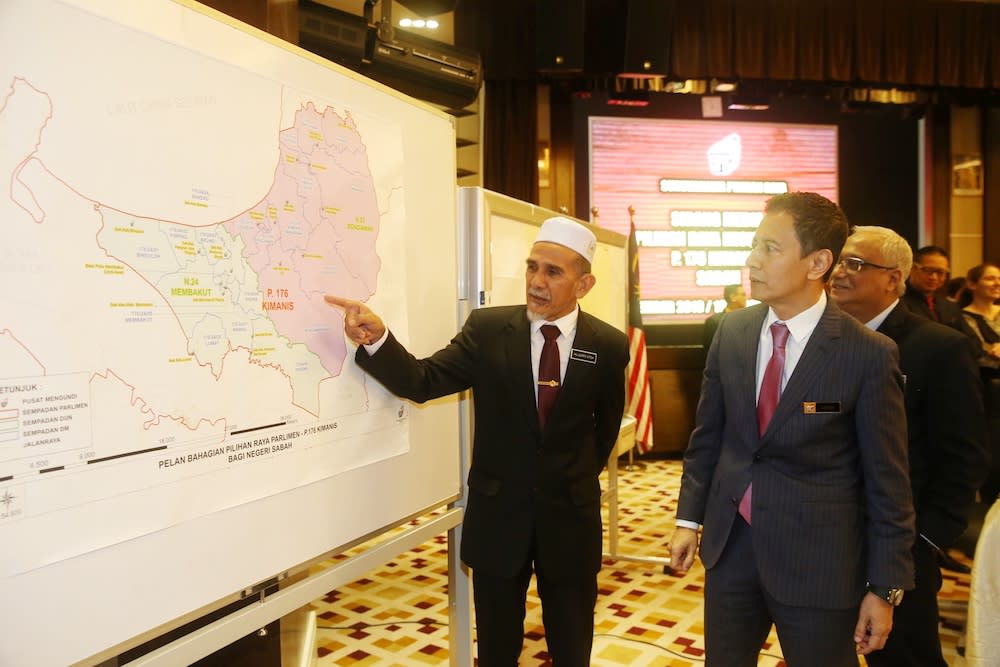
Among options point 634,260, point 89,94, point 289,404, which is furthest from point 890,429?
point 634,260

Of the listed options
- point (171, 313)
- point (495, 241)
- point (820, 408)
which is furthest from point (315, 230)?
point (820, 408)

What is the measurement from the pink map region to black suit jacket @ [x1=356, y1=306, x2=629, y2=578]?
368 millimetres

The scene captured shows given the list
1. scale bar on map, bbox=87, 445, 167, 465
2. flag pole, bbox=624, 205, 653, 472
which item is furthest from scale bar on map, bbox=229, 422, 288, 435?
flag pole, bbox=624, 205, 653, 472

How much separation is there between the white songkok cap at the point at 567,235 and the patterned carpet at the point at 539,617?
184cm

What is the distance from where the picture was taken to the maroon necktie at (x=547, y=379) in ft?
6.57

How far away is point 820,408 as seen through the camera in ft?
5.22

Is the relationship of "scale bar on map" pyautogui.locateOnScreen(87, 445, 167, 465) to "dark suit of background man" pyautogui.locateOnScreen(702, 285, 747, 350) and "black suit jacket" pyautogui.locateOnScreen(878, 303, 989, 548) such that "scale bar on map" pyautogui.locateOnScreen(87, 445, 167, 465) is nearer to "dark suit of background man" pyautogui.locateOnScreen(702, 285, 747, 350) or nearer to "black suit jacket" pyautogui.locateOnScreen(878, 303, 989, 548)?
"black suit jacket" pyautogui.locateOnScreen(878, 303, 989, 548)

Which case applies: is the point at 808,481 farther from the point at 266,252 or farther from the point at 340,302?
the point at 266,252

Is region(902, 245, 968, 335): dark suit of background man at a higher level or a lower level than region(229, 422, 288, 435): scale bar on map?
higher

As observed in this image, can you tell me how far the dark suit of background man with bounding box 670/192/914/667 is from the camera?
5.16 ft

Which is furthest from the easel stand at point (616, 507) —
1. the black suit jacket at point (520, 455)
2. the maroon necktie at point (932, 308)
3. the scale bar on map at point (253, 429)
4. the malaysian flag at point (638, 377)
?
the scale bar on map at point (253, 429)

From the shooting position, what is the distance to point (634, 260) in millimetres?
5379

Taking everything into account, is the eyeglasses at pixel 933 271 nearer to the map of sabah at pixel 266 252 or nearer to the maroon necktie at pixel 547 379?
the maroon necktie at pixel 547 379

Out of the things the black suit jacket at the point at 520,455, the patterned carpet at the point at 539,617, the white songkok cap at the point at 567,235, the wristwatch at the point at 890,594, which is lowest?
the patterned carpet at the point at 539,617
